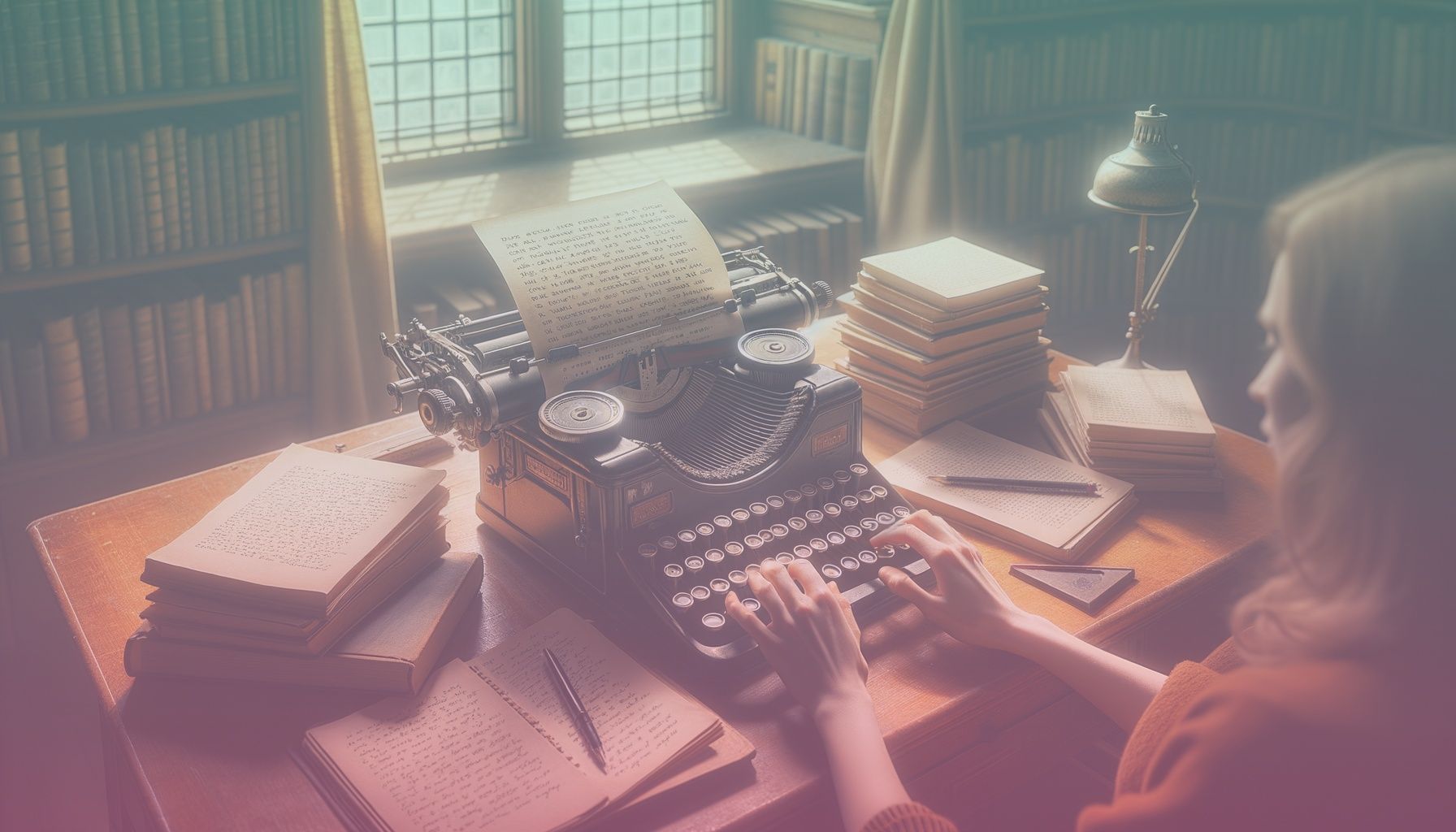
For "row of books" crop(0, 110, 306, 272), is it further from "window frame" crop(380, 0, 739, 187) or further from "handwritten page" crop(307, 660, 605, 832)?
"handwritten page" crop(307, 660, 605, 832)

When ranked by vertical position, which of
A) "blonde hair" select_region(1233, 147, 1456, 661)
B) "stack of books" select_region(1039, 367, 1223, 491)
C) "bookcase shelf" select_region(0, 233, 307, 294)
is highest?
"blonde hair" select_region(1233, 147, 1456, 661)

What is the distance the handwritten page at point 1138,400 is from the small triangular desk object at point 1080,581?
0.29 m

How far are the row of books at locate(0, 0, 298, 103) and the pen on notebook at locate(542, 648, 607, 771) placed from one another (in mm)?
1798

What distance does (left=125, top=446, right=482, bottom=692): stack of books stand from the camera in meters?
1.30

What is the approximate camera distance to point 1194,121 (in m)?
3.89

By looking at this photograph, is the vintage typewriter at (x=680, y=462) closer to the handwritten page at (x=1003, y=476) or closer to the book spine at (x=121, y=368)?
the handwritten page at (x=1003, y=476)

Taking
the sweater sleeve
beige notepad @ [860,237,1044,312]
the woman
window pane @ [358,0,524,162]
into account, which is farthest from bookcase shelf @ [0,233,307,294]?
the woman

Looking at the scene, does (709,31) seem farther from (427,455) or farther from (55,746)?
(55,746)

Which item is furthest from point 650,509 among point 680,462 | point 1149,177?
point 1149,177

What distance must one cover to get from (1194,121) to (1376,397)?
11.0ft

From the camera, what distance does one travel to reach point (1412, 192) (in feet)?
2.72


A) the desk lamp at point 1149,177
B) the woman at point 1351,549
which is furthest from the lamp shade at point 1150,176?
the woman at point 1351,549

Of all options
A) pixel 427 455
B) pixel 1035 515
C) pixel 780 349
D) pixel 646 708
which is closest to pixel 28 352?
pixel 427 455

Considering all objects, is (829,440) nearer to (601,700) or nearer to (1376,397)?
(601,700)
